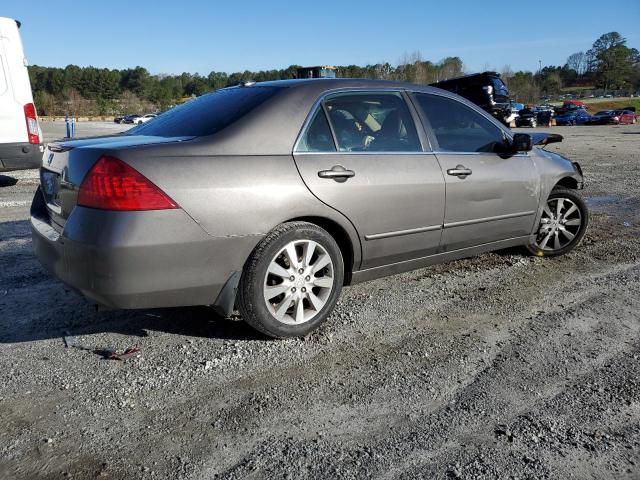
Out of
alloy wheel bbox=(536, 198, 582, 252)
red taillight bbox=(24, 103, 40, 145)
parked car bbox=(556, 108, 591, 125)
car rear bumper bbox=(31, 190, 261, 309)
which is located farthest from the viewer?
parked car bbox=(556, 108, 591, 125)

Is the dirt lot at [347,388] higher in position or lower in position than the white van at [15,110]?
lower

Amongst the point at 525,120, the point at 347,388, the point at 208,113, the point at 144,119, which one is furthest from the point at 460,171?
the point at 144,119

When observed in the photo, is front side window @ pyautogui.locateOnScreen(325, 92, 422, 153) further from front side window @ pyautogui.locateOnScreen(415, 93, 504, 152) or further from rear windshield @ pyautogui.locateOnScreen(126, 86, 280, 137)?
rear windshield @ pyautogui.locateOnScreen(126, 86, 280, 137)

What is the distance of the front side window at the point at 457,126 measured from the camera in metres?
4.02

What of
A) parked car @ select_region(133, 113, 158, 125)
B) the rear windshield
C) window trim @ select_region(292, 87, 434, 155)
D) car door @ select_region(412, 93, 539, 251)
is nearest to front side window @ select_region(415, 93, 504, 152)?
car door @ select_region(412, 93, 539, 251)

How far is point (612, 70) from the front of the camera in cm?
13138

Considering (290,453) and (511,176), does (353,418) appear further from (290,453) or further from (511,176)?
(511,176)

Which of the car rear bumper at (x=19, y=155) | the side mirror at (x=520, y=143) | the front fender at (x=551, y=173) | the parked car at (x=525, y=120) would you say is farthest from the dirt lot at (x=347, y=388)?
the car rear bumper at (x=19, y=155)

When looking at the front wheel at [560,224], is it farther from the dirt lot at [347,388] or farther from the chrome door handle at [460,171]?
the chrome door handle at [460,171]

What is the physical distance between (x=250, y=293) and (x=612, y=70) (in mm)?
153126

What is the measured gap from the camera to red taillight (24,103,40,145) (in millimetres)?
8539

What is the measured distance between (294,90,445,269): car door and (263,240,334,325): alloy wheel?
1.03ft

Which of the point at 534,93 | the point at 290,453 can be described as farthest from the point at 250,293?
the point at 534,93

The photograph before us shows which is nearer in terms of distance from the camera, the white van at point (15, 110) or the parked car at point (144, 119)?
the parked car at point (144, 119)
